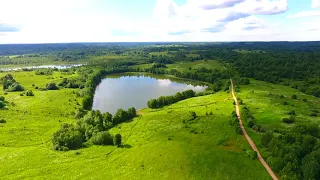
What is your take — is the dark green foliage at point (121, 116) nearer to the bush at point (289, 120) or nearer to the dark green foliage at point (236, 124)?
the dark green foliage at point (236, 124)

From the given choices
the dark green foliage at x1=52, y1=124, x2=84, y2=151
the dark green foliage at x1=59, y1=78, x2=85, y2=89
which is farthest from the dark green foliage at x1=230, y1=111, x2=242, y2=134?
the dark green foliage at x1=59, y1=78, x2=85, y2=89

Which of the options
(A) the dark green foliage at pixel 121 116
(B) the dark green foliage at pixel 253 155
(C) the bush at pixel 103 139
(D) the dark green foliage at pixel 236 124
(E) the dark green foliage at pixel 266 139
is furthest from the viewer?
(A) the dark green foliage at pixel 121 116

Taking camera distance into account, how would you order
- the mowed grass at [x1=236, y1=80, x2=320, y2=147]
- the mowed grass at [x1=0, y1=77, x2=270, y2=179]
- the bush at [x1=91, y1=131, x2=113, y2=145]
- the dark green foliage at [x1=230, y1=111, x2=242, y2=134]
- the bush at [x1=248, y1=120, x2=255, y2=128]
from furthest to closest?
the mowed grass at [x1=236, y1=80, x2=320, y2=147]
the bush at [x1=248, y1=120, x2=255, y2=128]
the dark green foliage at [x1=230, y1=111, x2=242, y2=134]
the bush at [x1=91, y1=131, x2=113, y2=145]
the mowed grass at [x1=0, y1=77, x2=270, y2=179]

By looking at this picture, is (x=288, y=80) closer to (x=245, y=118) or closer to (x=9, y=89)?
(x=245, y=118)

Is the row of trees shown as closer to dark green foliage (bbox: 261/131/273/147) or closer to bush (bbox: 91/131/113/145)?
bush (bbox: 91/131/113/145)

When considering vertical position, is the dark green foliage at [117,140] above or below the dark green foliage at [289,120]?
below

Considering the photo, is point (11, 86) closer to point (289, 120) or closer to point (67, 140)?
point (67, 140)

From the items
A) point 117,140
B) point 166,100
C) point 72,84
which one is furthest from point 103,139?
point 72,84

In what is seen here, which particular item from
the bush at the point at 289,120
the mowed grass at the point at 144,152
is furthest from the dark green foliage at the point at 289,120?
the mowed grass at the point at 144,152
